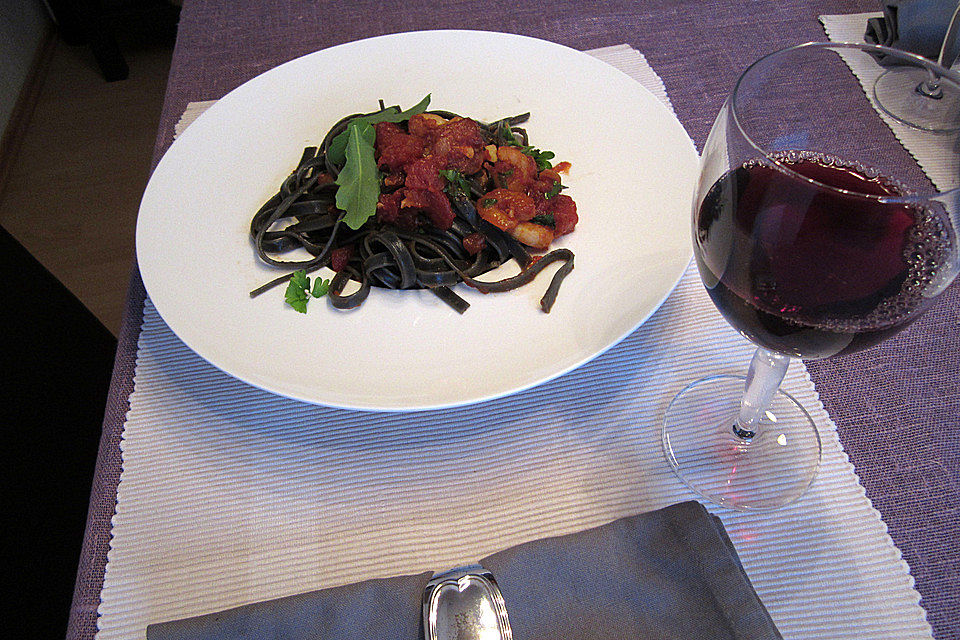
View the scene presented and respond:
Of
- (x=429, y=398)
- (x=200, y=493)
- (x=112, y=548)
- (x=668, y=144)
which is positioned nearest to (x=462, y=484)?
(x=429, y=398)

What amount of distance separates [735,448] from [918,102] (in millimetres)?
508

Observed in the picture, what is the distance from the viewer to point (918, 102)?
0.80 m

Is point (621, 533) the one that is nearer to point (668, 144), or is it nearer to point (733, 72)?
point (668, 144)

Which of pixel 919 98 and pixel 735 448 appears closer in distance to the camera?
pixel 919 98

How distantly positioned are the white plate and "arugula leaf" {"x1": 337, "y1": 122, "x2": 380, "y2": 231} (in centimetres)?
15

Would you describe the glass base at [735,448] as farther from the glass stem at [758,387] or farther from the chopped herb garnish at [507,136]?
the chopped herb garnish at [507,136]

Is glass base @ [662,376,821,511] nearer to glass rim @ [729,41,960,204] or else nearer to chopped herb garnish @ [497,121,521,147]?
glass rim @ [729,41,960,204]

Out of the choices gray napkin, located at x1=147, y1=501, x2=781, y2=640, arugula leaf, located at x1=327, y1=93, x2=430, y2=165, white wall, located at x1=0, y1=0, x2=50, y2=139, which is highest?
arugula leaf, located at x1=327, y1=93, x2=430, y2=165

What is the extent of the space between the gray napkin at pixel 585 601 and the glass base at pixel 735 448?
15cm

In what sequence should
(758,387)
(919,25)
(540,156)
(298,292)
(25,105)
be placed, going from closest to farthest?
(758,387), (298,292), (540,156), (919,25), (25,105)

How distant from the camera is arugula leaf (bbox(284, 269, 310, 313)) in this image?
1.07m

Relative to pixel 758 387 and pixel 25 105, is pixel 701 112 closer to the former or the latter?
pixel 758 387

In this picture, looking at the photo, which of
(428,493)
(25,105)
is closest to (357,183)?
(428,493)

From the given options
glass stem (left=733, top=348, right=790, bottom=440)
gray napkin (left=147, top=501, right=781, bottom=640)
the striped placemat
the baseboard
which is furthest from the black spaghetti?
the baseboard
